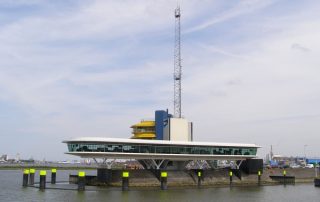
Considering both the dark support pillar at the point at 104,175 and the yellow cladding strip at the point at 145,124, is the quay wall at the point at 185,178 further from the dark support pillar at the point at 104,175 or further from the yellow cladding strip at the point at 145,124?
the yellow cladding strip at the point at 145,124

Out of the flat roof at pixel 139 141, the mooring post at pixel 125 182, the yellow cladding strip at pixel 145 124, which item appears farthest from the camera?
the yellow cladding strip at pixel 145 124

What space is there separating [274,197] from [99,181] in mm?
30471

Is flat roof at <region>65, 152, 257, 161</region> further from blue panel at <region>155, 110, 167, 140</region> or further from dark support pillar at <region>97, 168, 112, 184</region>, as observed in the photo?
blue panel at <region>155, 110, 167, 140</region>

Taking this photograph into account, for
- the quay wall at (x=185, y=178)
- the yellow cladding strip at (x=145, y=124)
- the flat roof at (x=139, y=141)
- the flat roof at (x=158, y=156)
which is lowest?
the quay wall at (x=185, y=178)

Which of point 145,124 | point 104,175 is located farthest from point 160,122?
point 104,175

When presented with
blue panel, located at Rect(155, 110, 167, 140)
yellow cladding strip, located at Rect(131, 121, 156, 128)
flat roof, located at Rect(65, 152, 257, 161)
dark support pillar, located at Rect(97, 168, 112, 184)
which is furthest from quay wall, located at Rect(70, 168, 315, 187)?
yellow cladding strip, located at Rect(131, 121, 156, 128)

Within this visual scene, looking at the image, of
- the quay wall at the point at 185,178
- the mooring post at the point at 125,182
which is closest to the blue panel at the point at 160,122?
the quay wall at the point at 185,178

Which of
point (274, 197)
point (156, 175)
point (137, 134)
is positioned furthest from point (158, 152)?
point (274, 197)

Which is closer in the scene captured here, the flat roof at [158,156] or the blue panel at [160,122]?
the flat roof at [158,156]

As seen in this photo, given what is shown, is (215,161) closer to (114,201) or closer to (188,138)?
(188,138)

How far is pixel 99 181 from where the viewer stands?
79125mm

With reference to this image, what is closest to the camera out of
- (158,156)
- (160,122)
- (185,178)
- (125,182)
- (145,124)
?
(125,182)

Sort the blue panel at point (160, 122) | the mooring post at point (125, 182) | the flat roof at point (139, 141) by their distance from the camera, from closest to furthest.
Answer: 1. the mooring post at point (125, 182)
2. the flat roof at point (139, 141)
3. the blue panel at point (160, 122)

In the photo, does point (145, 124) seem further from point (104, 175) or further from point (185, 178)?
point (104, 175)
